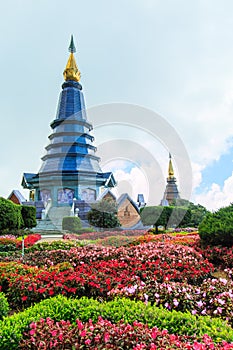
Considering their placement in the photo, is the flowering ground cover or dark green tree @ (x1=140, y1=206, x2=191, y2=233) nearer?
the flowering ground cover

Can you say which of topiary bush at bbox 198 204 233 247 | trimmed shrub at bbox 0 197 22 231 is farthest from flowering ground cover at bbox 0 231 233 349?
trimmed shrub at bbox 0 197 22 231

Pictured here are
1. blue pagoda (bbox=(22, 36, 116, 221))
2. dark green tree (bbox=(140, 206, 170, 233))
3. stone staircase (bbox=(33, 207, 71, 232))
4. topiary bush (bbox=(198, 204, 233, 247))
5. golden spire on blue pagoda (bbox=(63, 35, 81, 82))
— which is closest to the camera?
topiary bush (bbox=(198, 204, 233, 247))

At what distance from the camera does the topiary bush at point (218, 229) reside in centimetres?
818

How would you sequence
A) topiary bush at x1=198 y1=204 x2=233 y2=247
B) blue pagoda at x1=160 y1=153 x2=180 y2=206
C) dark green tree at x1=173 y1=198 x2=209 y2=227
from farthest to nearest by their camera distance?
blue pagoda at x1=160 y1=153 x2=180 y2=206 → dark green tree at x1=173 y1=198 x2=209 y2=227 → topiary bush at x1=198 y1=204 x2=233 y2=247

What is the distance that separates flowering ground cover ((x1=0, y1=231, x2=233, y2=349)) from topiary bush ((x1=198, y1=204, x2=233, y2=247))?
0.61 metres

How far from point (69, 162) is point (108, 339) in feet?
91.8

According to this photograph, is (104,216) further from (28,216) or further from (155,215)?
(28,216)

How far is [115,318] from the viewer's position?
128 inches

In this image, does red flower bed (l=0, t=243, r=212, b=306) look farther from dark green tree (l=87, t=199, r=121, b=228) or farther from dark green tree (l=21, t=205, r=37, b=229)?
dark green tree (l=87, t=199, r=121, b=228)

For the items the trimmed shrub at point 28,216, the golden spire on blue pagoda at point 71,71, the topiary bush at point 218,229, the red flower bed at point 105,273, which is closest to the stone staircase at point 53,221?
the trimmed shrub at point 28,216

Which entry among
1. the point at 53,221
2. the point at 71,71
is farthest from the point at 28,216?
the point at 71,71

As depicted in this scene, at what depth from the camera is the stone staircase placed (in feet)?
76.6

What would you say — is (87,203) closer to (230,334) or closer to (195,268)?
(195,268)

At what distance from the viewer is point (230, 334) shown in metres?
2.74
